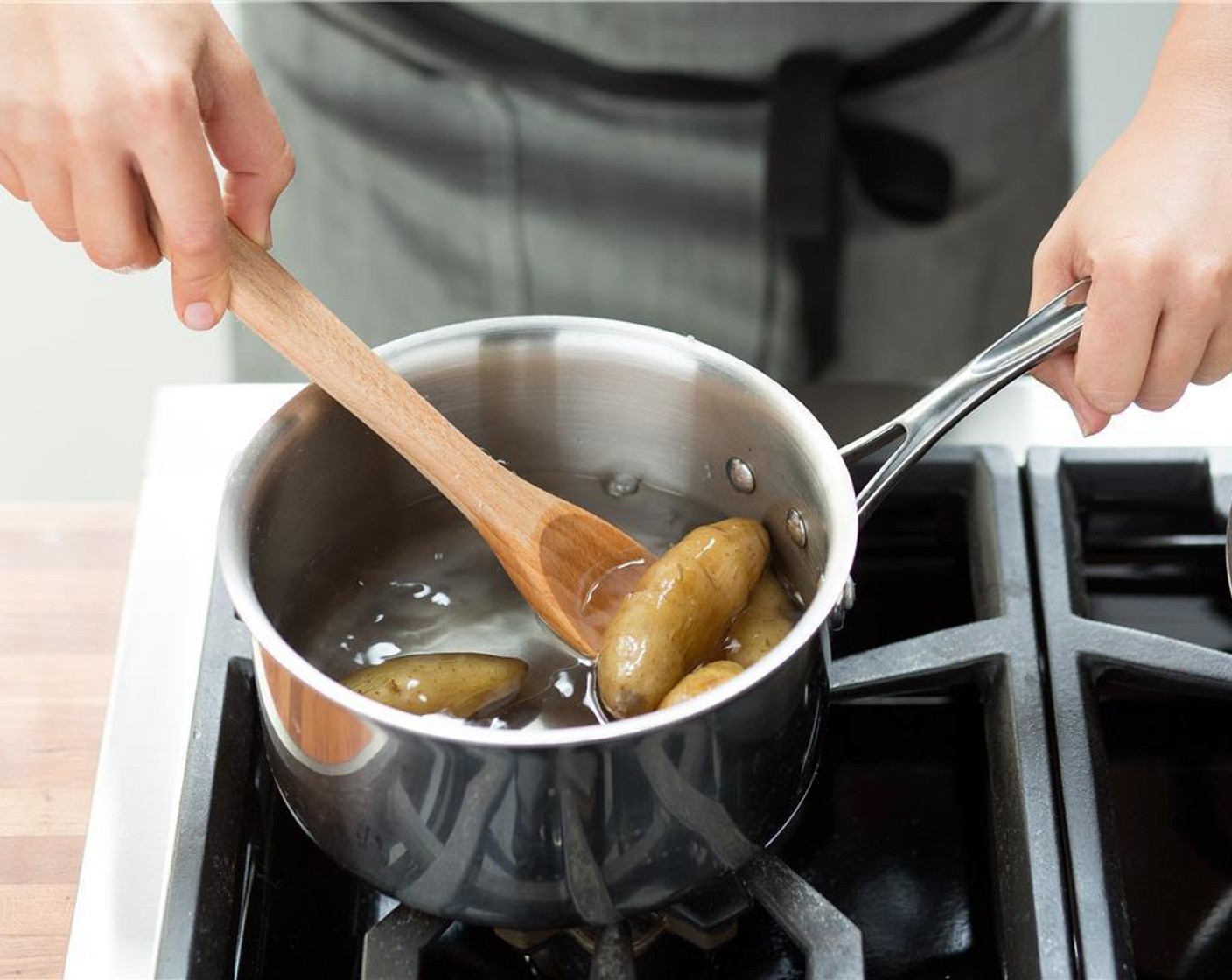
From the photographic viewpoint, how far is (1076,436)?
0.68 m

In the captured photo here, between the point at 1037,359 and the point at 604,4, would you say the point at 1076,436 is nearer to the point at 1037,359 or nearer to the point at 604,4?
the point at 1037,359

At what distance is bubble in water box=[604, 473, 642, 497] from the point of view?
0.64 metres

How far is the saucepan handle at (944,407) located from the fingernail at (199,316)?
22 centimetres

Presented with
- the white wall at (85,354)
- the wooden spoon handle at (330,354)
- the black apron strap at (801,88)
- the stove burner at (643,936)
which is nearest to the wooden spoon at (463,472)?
the wooden spoon handle at (330,354)

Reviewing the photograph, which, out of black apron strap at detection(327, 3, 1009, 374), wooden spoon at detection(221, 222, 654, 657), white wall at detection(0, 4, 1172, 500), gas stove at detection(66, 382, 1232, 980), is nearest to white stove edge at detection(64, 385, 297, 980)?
gas stove at detection(66, 382, 1232, 980)

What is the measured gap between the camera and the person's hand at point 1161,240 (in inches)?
22.2

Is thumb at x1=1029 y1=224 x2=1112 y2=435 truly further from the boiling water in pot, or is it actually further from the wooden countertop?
the wooden countertop

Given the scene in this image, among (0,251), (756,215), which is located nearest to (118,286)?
(0,251)

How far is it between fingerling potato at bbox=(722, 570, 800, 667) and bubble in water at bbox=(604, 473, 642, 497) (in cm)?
7

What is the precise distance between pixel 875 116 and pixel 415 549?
1.59 feet

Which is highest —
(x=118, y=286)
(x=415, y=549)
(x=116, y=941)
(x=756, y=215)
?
(x=118, y=286)

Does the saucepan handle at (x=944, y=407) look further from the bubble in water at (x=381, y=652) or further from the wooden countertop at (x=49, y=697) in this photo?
the wooden countertop at (x=49, y=697)

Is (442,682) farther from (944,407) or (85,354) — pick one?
(85,354)

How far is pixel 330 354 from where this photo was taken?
54 centimetres
